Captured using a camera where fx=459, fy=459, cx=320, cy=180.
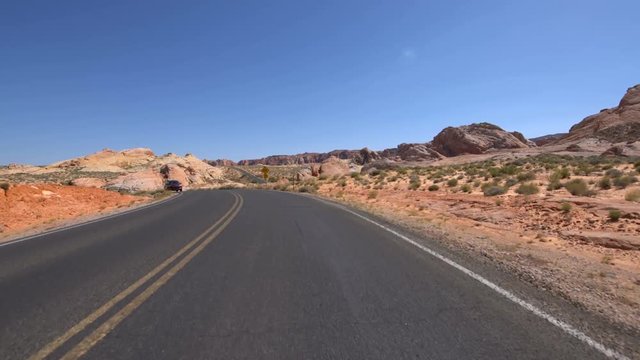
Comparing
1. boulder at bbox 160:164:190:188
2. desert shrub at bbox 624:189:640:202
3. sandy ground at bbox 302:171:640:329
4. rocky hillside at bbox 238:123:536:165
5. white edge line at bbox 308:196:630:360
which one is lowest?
sandy ground at bbox 302:171:640:329

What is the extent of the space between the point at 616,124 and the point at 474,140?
2552cm

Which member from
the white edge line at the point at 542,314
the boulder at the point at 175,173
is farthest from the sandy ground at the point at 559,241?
the boulder at the point at 175,173

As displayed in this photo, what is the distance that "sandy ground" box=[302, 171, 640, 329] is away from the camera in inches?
254

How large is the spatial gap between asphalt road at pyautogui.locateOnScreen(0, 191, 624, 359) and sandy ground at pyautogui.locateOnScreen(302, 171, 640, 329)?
1317 mm

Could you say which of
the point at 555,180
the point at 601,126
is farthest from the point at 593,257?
the point at 601,126

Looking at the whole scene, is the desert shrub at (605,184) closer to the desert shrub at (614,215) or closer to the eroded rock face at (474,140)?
the desert shrub at (614,215)

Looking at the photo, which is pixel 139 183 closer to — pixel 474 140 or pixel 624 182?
pixel 624 182

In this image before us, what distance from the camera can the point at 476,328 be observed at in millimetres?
4699

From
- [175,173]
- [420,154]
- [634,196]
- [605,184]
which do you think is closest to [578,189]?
[605,184]

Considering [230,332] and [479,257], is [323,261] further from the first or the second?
[230,332]

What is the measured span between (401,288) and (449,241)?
5.07 meters

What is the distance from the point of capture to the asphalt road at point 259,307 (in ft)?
13.9

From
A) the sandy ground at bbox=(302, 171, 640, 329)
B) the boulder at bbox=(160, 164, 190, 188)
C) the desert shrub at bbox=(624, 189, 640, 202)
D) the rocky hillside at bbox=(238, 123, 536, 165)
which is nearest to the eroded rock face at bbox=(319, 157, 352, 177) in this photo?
the rocky hillside at bbox=(238, 123, 536, 165)

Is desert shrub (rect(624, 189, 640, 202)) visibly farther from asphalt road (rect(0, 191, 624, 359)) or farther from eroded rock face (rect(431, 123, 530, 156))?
eroded rock face (rect(431, 123, 530, 156))
